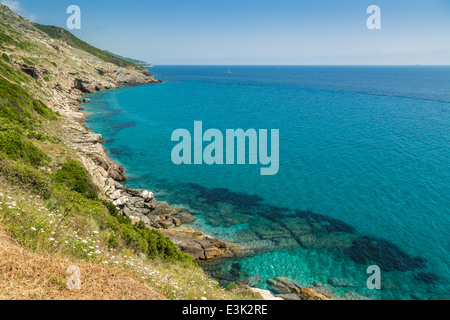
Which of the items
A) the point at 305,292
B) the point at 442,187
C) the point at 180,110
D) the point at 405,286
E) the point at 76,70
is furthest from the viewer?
the point at 76,70

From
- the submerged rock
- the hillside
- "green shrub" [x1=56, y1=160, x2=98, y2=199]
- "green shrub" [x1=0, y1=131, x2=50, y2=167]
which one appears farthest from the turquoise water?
"green shrub" [x1=0, y1=131, x2=50, y2=167]

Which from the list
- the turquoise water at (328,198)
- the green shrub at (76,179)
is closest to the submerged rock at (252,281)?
the turquoise water at (328,198)

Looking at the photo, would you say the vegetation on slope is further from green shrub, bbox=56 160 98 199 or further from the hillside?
green shrub, bbox=56 160 98 199

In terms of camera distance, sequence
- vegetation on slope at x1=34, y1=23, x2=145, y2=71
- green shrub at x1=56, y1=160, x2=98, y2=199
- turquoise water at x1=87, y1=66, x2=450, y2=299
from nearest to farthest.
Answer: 1. green shrub at x1=56, y1=160, x2=98, y2=199
2. turquoise water at x1=87, y1=66, x2=450, y2=299
3. vegetation on slope at x1=34, y1=23, x2=145, y2=71

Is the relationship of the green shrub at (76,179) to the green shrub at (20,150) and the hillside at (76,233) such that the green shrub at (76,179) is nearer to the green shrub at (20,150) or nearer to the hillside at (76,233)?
the hillside at (76,233)

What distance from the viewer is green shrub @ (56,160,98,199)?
16.4m

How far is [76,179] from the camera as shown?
58.0 ft

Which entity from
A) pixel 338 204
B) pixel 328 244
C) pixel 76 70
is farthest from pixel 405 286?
pixel 76 70

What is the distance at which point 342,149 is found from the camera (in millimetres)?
41688

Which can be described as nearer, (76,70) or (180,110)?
(180,110)

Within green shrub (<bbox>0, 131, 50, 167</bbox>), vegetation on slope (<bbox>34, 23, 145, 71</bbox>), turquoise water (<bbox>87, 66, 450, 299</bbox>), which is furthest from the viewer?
vegetation on slope (<bbox>34, 23, 145, 71</bbox>)

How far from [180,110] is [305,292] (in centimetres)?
6517

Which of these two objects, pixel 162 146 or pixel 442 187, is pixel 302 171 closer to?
pixel 442 187

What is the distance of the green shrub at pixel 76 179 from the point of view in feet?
53.9
